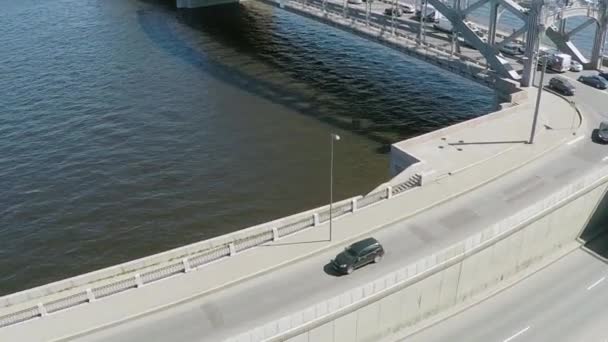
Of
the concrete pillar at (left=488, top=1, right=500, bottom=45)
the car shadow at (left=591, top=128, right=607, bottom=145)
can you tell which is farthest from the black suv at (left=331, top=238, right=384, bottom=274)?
the concrete pillar at (left=488, top=1, right=500, bottom=45)

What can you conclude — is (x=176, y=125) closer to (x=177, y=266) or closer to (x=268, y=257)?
(x=177, y=266)

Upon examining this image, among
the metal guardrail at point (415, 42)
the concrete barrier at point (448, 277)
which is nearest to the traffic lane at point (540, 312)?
the concrete barrier at point (448, 277)

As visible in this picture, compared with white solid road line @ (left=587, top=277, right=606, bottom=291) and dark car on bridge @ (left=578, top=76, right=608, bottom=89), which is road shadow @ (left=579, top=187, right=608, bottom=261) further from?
dark car on bridge @ (left=578, top=76, right=608, bottom=89)

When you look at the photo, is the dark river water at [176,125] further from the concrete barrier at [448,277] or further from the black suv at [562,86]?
the concrete barrier at [448,277]

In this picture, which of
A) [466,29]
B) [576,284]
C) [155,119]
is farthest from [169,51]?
[576,284]

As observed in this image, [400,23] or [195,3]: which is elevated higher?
[400,23]

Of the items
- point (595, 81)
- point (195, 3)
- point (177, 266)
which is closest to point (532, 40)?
point (595, 81)
